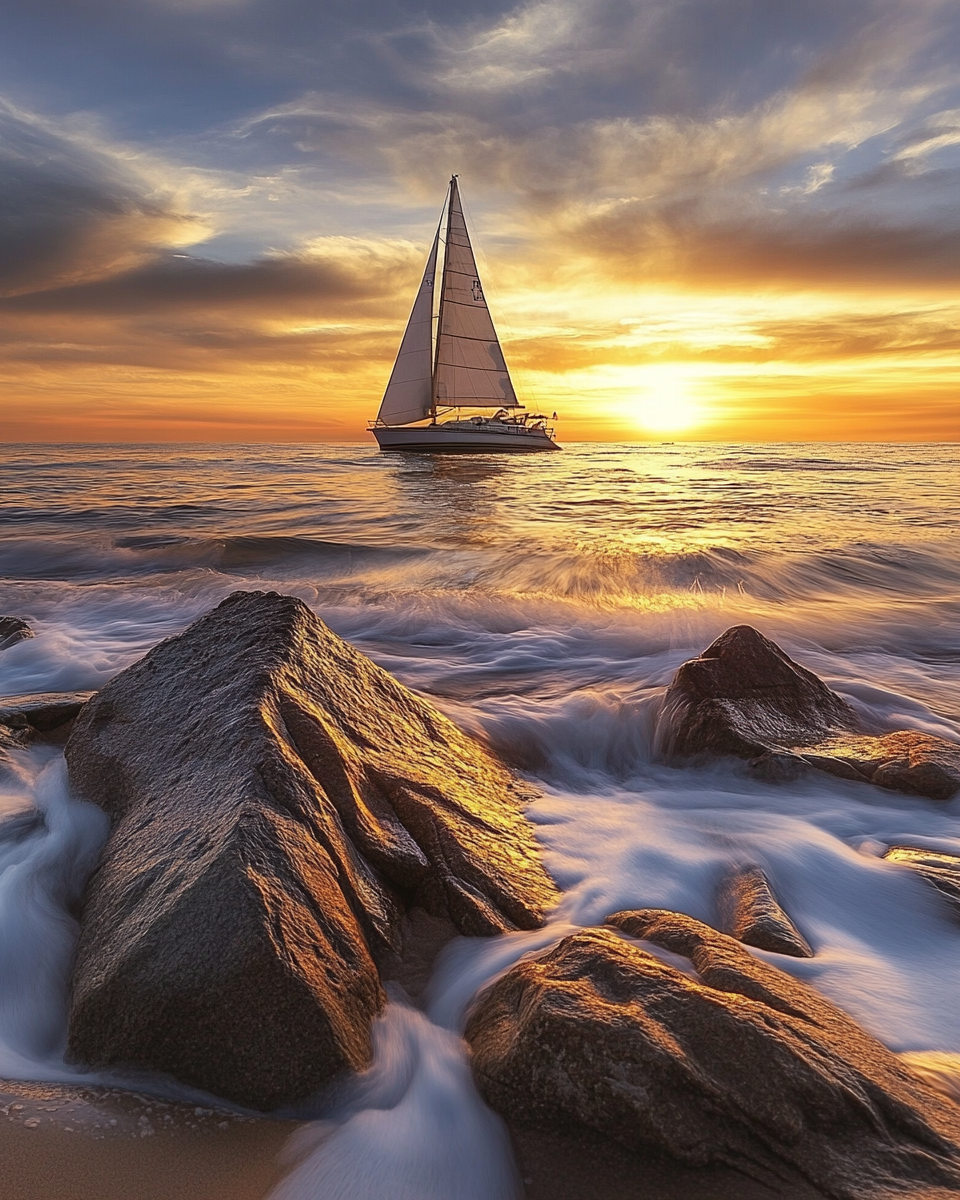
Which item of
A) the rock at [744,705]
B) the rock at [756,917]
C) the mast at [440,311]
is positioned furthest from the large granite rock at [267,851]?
the mast at [440,311]

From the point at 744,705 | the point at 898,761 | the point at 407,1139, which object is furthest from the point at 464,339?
the point at 407,1139

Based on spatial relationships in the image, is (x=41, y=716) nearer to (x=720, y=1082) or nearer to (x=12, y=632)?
(x=12, y=632)

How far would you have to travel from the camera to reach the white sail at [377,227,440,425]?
140 ft

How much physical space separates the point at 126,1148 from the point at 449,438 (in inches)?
1860

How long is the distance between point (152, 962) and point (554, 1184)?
1033 mm

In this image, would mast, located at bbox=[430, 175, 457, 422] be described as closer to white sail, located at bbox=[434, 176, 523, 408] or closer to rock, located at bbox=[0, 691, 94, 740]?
white sail, located at bbox=[434, 176, 523, 408]

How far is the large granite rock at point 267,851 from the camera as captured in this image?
1745 mm

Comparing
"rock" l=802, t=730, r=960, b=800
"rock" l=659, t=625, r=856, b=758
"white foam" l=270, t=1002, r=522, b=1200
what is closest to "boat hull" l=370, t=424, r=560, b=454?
"rock" l=659, t=625, r=856, b=758

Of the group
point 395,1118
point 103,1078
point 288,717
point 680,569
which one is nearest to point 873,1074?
point 395,1118

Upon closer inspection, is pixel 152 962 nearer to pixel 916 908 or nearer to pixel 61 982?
pixel 61 982

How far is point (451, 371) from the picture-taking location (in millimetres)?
45031

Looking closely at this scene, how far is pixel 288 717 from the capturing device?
8.66ft

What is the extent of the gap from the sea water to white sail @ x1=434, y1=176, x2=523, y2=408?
1088 inches

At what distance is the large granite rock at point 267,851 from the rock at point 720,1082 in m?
0.48
